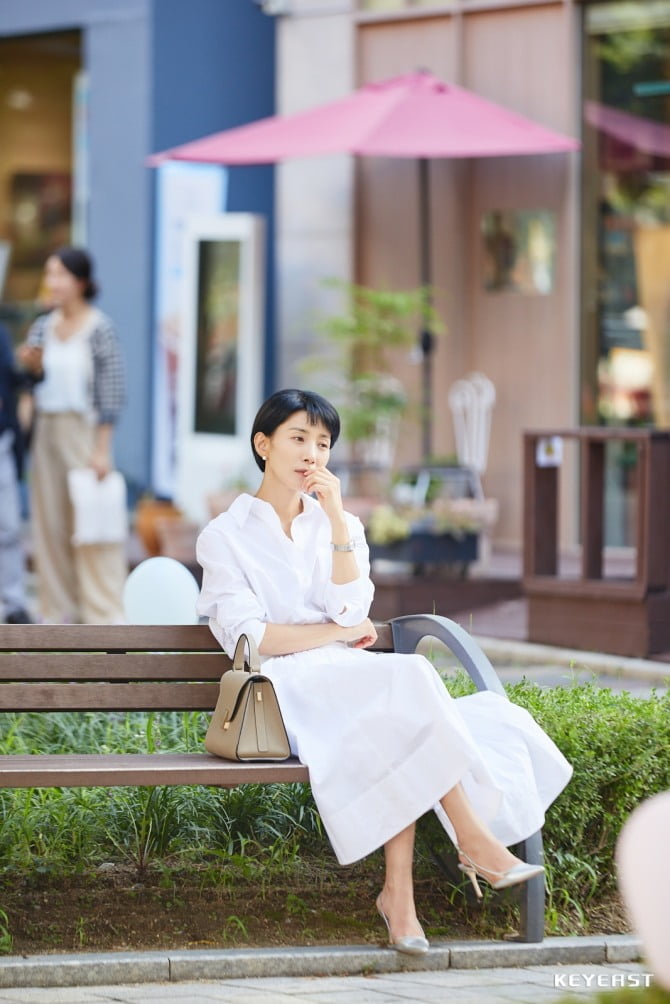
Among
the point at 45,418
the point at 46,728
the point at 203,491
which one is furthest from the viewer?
the point at 203,491

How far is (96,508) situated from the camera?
29.8 ft

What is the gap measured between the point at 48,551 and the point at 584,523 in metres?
2.91

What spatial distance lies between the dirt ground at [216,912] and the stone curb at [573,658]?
292 centimetres

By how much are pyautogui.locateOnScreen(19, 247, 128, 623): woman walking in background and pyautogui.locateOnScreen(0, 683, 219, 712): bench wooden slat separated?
14.9 feet

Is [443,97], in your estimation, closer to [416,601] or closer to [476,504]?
[476,504]

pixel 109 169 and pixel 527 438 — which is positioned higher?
pixel 109 169

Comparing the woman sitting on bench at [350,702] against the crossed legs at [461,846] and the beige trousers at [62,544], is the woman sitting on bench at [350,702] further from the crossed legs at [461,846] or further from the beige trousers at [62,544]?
the beige trousers at [62,544]

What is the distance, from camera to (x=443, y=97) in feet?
36.8

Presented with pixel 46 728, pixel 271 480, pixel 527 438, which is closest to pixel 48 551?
pixel 527 438

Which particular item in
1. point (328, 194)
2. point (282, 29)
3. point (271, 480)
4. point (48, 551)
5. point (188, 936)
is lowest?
point (188, 936)

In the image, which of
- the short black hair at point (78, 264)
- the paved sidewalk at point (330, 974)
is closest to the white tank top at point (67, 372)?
the short black hair at point (78, 264)

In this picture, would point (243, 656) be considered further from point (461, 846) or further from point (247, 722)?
point (461, 846)

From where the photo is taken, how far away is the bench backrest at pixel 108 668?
4684 millimetres

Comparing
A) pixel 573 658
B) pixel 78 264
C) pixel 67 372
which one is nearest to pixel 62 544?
pixel 67 372
